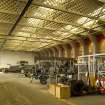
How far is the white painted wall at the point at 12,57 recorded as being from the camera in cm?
2858

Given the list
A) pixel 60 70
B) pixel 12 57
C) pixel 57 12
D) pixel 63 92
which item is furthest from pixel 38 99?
pixel 12 57

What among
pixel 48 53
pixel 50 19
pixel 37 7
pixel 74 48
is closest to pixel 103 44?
pixel 74 48

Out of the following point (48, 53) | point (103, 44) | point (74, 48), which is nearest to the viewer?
point (103, 44)

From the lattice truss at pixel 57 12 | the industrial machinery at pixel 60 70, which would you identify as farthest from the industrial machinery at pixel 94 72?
the lattice truss at pixel 57 12

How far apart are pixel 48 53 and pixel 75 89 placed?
1842cm

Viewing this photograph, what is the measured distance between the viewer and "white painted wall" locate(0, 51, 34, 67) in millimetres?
28578

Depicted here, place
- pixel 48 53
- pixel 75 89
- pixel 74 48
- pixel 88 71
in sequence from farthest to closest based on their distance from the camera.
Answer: pixel 48 53 < pixel 74 48 < pixel 88 71 < pixel 75 89

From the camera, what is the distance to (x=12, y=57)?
2925 cm

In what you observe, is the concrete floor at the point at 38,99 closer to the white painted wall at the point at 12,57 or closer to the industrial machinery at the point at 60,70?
the industrial machinery at the point at 60,70

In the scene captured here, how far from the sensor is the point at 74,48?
16.9 m

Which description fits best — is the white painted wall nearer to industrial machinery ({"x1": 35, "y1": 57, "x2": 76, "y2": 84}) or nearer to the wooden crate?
industrial machinery ({"x1": 35, "y1": 57, "x2": 76, "y2": 84})

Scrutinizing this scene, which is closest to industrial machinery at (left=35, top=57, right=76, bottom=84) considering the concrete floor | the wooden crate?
the concrete floor

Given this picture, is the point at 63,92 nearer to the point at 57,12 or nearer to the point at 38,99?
the point at 38,99

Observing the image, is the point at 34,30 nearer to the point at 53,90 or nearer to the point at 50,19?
the point at 50,19
